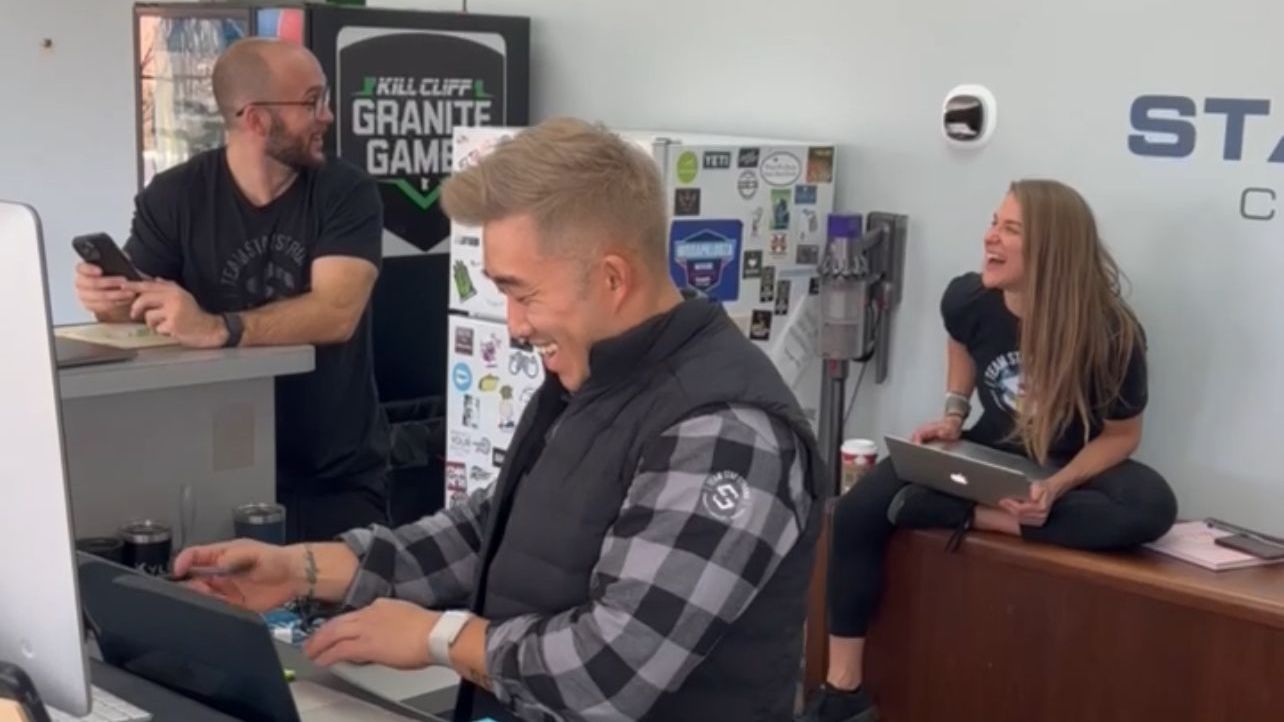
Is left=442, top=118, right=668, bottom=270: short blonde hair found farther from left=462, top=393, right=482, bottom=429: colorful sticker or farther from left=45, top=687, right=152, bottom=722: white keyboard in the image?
left=462, top=393, right=482, bottom=429: colorful sticker

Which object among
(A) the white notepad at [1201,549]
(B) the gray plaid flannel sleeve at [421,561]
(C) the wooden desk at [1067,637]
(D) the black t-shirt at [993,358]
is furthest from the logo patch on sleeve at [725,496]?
(D) the black t-shirt at [993,358]

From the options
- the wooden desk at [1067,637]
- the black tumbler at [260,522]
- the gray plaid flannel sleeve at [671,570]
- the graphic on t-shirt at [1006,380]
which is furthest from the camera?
the graphic on t-shirt at [1006,380]

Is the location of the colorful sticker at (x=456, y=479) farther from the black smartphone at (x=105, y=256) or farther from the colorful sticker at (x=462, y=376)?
the black smartphone at (x=105, y=256)

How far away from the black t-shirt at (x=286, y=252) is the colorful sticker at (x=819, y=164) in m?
1.58

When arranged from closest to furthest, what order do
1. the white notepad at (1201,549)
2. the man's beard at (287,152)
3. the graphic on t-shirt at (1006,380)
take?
the man's beard at (287,152)
the white notepad at (1201,549)
the graphic on t-shirt at (1006,380)

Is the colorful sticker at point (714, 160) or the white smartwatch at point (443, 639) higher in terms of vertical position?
the colorful sticker at point (714, 160)

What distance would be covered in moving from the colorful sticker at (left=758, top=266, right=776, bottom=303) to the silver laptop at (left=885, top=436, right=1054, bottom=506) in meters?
0.62

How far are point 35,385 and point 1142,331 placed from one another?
2991 mm

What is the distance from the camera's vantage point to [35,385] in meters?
1.17

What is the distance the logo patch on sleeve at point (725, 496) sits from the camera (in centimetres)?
161

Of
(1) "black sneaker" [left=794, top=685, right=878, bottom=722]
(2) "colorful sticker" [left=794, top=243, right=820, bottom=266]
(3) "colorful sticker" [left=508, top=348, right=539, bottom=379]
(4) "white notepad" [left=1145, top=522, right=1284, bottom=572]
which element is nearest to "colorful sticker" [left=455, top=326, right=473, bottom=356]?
(3) "colorful sticker" [left=508, top=348, right=539, bottom=379]

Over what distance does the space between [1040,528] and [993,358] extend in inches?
18.2

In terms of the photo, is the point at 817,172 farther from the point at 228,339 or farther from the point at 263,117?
the point at 228,339

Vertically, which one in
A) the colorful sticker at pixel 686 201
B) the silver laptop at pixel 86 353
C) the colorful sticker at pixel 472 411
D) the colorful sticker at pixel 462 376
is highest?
the colorful sticker at pixel 686 201
